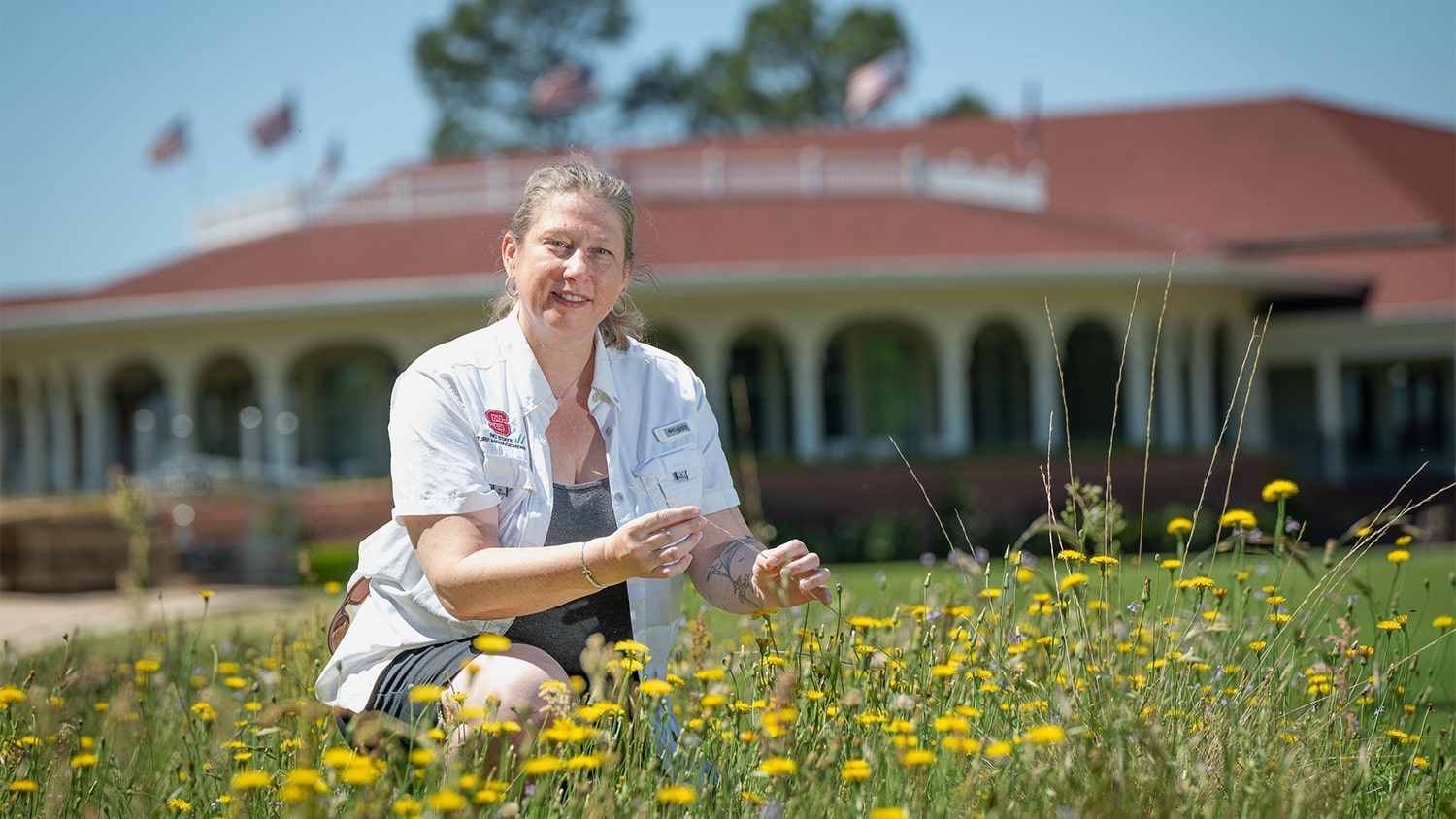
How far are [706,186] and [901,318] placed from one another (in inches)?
155

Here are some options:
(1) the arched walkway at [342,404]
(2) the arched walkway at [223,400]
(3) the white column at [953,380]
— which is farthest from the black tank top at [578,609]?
(2) the arched walkway at [223,400]

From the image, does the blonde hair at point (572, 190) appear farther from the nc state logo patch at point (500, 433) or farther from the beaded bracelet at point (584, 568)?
the beaded bracelet at point (584, 568)

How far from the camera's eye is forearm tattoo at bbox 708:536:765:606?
11.2 ft

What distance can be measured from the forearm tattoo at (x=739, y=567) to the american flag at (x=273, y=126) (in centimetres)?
2394

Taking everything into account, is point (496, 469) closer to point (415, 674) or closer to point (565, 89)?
point (415, 674)

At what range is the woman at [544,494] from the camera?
3.10m

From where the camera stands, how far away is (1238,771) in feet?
10.1

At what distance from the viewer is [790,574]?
3.10m

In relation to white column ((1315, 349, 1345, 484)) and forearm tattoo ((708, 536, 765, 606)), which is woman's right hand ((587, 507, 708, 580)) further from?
white column ((1315, 349, 1345, 484))

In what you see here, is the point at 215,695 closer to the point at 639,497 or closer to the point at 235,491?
the point at 639,497

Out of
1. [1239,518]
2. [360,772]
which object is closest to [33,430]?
[1239,518]

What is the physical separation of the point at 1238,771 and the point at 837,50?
48102mm

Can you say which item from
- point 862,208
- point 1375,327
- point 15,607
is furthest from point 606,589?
point 1375,327

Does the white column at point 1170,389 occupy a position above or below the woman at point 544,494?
below
